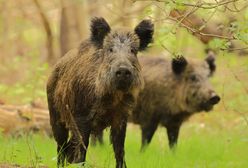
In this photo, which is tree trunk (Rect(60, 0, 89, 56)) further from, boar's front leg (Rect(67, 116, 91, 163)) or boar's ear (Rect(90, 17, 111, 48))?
boar's front leg (Rect(67, 116, 91, 163))

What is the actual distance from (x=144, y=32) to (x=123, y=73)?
109cm

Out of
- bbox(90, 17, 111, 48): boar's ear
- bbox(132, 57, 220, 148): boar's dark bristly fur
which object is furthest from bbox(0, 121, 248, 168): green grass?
bbox(90, 17, 111, 48): boar's ear

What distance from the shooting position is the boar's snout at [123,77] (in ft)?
20.7

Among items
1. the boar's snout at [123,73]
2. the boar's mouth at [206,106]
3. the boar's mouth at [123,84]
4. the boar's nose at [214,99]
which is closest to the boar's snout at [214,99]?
the boar's nose at [214,99]

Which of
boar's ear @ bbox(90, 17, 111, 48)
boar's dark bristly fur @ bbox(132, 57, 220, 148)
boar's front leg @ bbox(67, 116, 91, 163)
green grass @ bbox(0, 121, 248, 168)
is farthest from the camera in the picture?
boar's dark bristly fur @ bbox(132, 57, 220, 148)

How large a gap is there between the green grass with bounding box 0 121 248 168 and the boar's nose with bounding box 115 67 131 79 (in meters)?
1.03

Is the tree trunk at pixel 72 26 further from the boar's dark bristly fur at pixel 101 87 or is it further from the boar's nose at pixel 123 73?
the boar's nose at pixel 123 73

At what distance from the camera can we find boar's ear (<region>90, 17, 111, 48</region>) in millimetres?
7113

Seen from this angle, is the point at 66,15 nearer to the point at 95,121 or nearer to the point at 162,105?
the point at 162,105

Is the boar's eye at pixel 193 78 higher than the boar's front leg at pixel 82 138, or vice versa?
the boar's front leg at pixel 82 138

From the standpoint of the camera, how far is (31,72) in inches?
538

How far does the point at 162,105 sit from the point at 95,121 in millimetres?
4735

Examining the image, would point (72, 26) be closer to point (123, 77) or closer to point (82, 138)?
point (82, 138)

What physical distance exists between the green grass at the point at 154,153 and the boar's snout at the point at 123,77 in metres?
0.91
